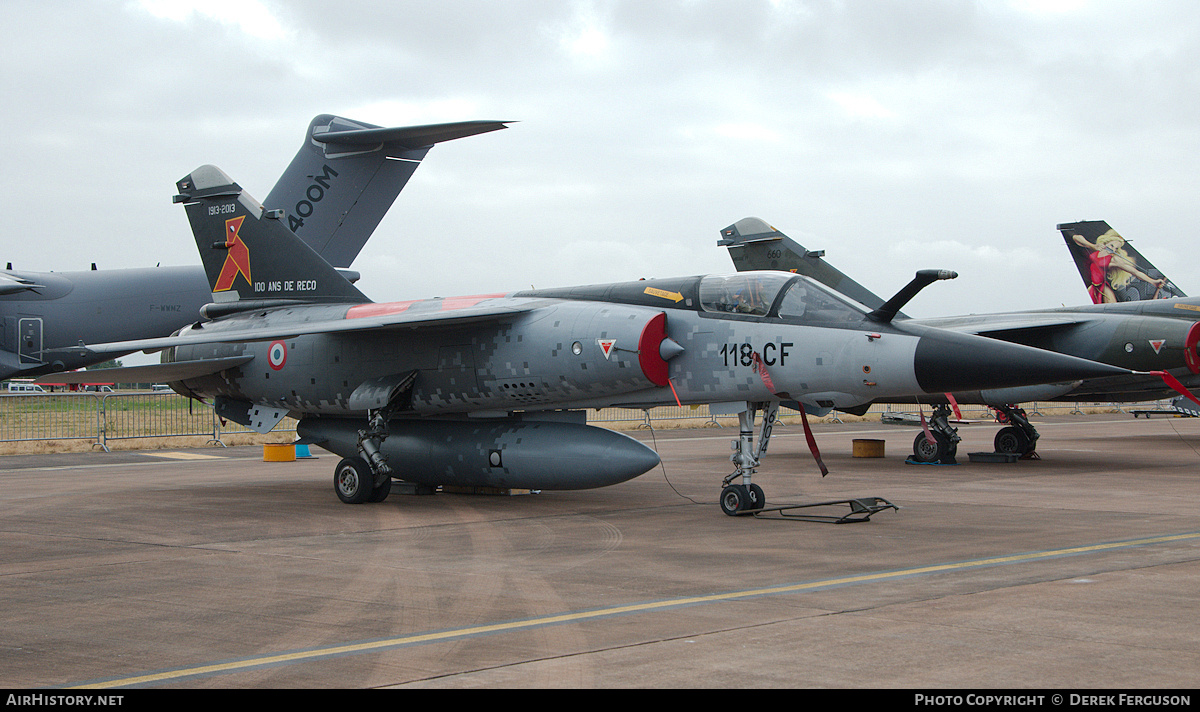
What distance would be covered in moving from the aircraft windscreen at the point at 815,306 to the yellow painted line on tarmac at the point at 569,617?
119 inches

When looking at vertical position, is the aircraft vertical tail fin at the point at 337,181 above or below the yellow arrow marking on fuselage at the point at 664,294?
above

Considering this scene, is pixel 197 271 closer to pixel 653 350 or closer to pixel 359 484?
pixel 359 484

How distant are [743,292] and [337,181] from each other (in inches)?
364

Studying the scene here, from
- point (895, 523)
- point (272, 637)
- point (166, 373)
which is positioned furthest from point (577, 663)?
point (166, 373)

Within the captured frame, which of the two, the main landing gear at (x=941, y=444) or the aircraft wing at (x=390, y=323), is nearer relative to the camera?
the aircraft wing at (x=390, y=323)

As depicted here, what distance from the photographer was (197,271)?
2297cm

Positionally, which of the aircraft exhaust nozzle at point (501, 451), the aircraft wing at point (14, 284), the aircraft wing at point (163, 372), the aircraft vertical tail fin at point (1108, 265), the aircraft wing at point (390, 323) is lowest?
the aircraft exhaust nozzle at point (501, 451)

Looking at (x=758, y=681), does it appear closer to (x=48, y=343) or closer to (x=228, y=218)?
(x=228, y=218)

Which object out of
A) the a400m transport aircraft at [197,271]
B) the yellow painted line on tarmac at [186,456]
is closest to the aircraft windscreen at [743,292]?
the a400m transport aircraft at [197,271]

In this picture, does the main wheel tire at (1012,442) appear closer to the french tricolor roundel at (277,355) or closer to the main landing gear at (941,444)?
the main landing gear at (941,444)

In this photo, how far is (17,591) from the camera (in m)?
6.92

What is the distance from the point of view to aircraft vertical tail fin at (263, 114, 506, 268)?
17375 mm

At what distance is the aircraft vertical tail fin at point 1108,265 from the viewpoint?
2420 cm

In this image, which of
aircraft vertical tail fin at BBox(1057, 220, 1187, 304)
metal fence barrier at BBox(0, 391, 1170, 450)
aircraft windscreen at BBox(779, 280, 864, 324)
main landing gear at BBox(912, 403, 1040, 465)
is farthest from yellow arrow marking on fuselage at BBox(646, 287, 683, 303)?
aircraft vertical tail fin at BBox(1057, 220, 1187, 304)
